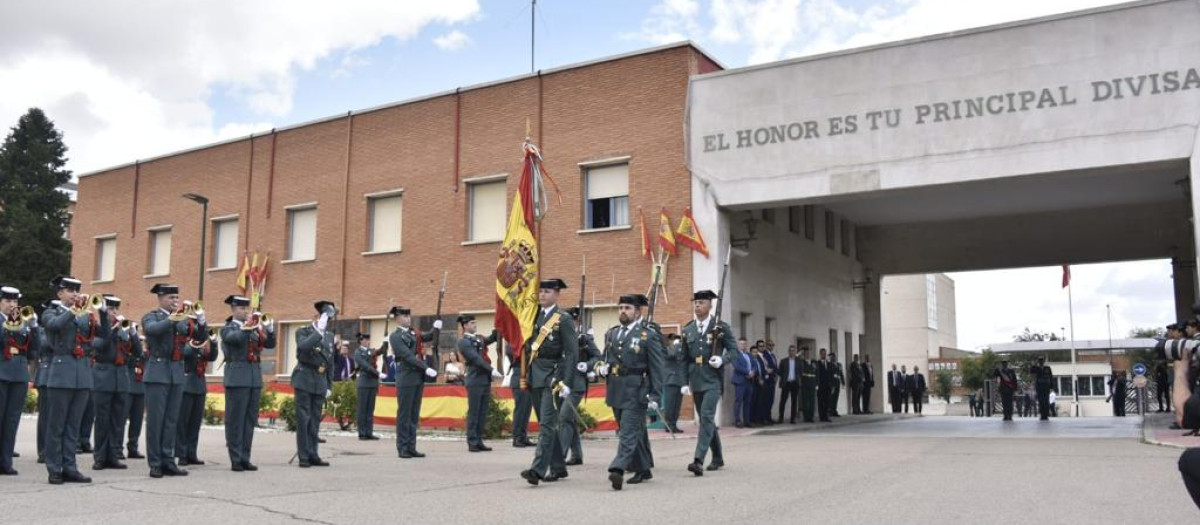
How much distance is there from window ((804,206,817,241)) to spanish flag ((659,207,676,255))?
724 centimetres

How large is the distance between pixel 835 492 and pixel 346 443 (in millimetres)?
9127

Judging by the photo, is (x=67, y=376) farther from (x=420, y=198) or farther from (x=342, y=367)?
(x=420, y=198)

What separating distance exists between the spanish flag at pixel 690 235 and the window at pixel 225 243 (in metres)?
14.9

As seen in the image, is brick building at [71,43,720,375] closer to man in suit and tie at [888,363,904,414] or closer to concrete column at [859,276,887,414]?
concrete column at [859,276,887,414]

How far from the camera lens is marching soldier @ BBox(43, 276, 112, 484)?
9719 millimetres

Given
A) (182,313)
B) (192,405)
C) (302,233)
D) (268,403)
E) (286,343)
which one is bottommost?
(268,403)

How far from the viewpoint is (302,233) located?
91.5 feet

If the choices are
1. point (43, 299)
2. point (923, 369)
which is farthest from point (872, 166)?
point (923, 369)

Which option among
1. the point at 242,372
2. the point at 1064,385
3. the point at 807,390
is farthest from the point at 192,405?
the point at 1064,385

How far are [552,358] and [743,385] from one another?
10750 mm

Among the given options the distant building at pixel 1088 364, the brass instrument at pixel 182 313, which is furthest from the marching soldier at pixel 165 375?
the distant building at pixel 1088 364

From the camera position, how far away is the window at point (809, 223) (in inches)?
1075

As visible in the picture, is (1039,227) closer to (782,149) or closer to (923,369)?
(782,149)

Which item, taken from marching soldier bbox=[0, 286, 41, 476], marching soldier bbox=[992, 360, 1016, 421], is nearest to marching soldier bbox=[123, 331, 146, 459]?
marching soldier bbox=[0, 286, 41, 476]
